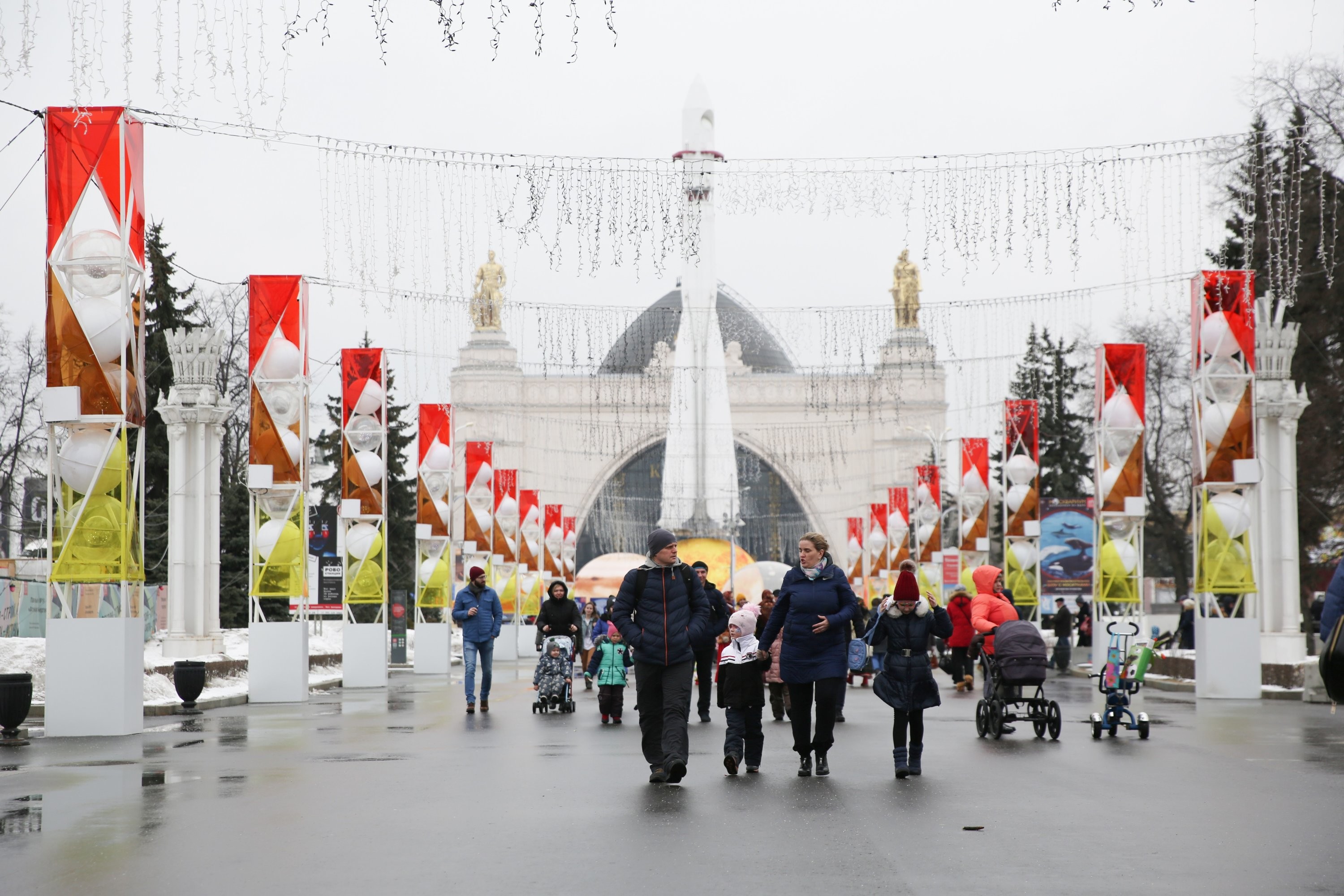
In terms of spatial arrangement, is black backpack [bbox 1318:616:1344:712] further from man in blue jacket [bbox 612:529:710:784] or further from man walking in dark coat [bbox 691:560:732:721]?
man walking in dark coat [bbox 691:560:732:721]

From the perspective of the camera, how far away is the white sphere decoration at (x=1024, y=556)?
38625 mm

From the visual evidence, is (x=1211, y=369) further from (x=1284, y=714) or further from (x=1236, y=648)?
(x=1284, y=714)

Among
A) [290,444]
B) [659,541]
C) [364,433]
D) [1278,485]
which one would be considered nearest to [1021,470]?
[1278,485]

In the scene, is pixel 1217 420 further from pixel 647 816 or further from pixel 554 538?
pixel 554 538

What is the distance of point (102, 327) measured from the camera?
1678 centimetres

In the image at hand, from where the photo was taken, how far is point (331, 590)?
121 feet

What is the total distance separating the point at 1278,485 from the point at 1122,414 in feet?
16.8

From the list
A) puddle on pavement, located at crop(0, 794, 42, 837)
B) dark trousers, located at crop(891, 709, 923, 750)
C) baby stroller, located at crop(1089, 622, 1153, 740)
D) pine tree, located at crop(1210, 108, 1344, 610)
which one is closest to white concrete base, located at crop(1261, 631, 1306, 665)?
pine tree, located at crop(1210, 108, 1344, 610)

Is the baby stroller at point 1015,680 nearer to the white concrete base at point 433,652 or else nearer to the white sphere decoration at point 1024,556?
the white concrete base at point 433,652

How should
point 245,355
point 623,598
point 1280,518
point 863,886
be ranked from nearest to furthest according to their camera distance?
point 863,886, point 623,598, point 1280,518, point 245,355

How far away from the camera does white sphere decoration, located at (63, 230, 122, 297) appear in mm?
16859

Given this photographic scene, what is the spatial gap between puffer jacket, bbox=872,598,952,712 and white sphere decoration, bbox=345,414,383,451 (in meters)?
15.7

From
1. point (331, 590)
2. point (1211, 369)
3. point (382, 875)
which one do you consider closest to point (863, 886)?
point (382, 875)

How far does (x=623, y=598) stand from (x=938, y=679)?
927 inches
